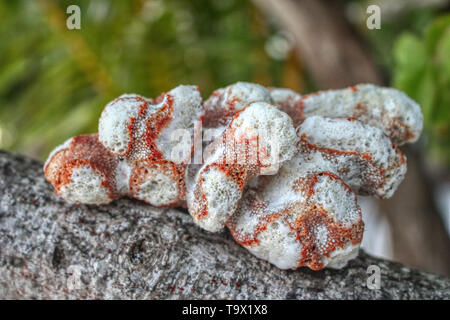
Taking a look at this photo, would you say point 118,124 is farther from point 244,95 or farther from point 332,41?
point 332,41

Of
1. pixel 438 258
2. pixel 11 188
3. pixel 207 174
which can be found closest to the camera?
pixel 207 174

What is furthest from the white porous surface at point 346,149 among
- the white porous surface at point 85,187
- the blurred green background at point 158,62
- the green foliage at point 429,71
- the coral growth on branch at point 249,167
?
the blurred green background at point 158,62

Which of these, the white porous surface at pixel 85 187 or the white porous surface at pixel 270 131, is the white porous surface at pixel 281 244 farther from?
the white porous surface at pixel 85 187

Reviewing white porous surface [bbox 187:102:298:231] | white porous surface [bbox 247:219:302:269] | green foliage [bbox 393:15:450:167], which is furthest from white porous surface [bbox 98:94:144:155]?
green foliage [bbox 393:15:450:167]

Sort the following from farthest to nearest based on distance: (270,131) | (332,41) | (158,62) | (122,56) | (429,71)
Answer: (158,62) < (122,56) < (332,41) < (429,71) < (270,131)

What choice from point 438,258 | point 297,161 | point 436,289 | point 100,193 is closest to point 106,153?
point 100,193

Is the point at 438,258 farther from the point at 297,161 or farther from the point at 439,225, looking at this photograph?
the point at 297,161

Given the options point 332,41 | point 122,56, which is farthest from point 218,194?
point 122,56
